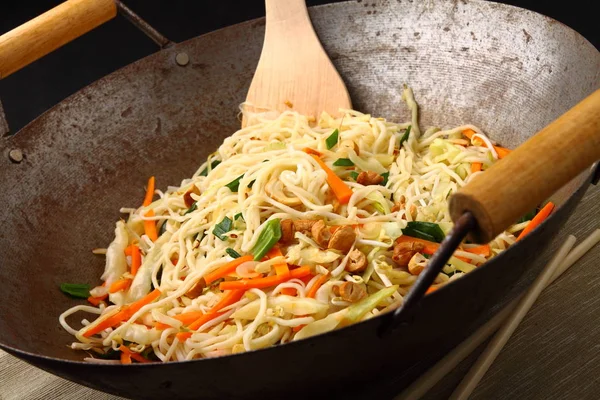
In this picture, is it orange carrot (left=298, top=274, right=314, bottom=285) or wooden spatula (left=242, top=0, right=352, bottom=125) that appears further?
wooden spatula (left=242, top=0, right=352, bottom=125)

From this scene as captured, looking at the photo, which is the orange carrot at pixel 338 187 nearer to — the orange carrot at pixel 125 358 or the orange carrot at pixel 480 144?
the orange carrot at pixel 480 144

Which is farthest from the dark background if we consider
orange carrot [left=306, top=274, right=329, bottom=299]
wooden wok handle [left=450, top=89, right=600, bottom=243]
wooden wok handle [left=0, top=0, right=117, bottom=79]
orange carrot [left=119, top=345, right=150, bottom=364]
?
wooden wok handle [left=450, top=89, right=600, bottom=243]

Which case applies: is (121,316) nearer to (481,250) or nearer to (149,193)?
(149,193)

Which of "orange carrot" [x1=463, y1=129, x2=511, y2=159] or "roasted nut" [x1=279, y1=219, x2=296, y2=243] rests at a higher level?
"orange carrot" [x1=463, y1=129, x2=511, y2=159]

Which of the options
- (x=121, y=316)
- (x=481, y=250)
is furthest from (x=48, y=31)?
Answer: (x=481, y=250)

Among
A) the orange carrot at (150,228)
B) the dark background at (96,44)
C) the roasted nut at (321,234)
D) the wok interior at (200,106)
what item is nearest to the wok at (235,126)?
the wok interior at (200,106)

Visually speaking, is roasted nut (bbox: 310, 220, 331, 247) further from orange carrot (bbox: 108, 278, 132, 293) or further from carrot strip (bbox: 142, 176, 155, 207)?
carrot strip (bbox: 142, 176, 155, 207)
